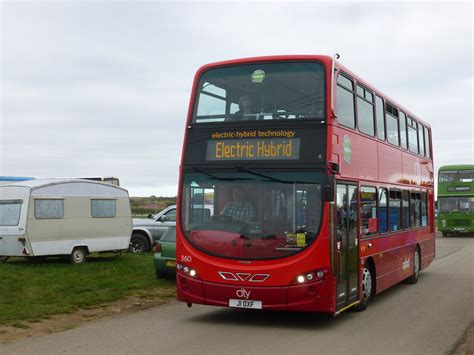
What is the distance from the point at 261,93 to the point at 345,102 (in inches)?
58.4

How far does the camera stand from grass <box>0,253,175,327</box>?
1149cm

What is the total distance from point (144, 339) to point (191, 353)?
1.17m

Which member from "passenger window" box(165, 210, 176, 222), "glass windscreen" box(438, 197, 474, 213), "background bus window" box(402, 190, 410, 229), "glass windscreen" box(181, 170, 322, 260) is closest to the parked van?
"passenger window" box(165, 210, 176, 222)

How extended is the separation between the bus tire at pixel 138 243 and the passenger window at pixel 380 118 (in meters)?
12.2

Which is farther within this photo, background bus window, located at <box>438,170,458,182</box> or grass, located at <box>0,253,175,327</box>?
background bus window, located at <box>438,170,458,182</box>

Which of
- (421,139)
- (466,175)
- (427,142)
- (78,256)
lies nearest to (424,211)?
(421,139)

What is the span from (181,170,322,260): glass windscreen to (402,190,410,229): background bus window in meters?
5.51

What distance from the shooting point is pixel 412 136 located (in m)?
15.8

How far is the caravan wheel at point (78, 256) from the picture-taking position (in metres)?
18.7

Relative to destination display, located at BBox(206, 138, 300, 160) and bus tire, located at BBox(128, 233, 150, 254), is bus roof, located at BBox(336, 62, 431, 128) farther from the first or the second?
bus tire, located at BBox(128, 233, 150, 254)

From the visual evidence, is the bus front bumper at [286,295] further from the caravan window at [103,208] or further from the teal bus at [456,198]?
the teal bus at [456,198]

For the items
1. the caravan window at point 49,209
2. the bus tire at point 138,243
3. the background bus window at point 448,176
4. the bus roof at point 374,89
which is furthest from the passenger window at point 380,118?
the background bus window at point 448,176

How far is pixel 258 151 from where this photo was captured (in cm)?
995

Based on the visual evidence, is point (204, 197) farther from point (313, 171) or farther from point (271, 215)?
point (313, 171)
